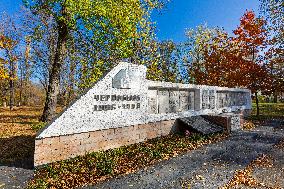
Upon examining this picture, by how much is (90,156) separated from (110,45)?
343 inches

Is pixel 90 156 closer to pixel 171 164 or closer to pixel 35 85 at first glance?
pixel 171 164

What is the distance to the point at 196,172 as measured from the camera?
6996 millimetres

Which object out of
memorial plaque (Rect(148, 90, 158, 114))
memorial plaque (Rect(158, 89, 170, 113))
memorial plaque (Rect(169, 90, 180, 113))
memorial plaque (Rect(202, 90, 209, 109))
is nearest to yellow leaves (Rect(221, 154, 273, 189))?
memorial plaque (Rect(148, 90, 158, 114))

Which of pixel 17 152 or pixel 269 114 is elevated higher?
pixel 269 114

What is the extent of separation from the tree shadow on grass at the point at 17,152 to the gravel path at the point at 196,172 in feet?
1.42

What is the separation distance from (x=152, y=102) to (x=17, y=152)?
5.94 m

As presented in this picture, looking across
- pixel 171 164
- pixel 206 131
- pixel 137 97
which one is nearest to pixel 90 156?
pixel 171 164

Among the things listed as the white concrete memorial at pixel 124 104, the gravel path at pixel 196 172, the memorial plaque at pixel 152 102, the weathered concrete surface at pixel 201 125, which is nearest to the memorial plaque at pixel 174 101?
the white concrete memorial at pixel 124 104

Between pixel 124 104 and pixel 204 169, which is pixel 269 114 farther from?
pixel 204 169

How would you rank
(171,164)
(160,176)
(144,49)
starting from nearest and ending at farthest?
(160,176) < (171,164) < (144,49)

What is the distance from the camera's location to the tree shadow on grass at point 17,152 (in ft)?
25.7

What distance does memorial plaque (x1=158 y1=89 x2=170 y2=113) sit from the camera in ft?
41.1

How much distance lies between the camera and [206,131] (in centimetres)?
1269

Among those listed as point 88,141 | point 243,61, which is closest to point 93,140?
point 88,141
